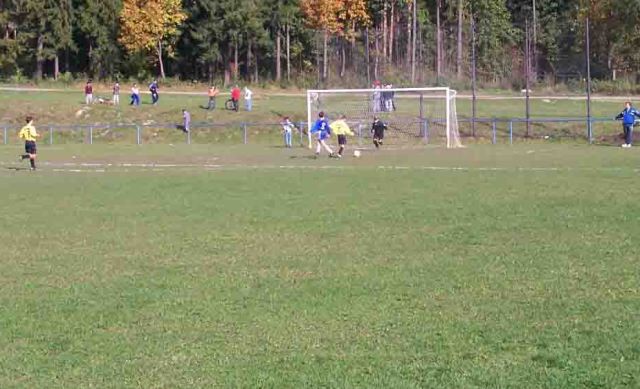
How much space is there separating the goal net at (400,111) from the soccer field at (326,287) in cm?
1901

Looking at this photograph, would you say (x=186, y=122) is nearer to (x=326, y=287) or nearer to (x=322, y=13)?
(x=322, y=13)

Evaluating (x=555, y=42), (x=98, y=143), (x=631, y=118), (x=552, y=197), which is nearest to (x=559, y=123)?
(x=631, y=118)

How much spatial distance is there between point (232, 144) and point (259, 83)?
82.2 feet

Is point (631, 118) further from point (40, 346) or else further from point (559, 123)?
point (40, 346)

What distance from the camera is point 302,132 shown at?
142 ft

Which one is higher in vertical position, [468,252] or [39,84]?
[39,84]

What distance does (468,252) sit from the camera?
35.9 ft

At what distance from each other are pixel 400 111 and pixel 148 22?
36265 millimetres

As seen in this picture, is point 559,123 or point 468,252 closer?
point 468,252

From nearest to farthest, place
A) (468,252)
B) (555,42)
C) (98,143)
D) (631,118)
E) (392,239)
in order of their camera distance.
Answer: (468,252) < (392,239) < (631,118) < (98,143) < (555,42)

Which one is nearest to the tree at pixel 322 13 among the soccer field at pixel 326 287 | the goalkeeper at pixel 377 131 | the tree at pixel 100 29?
the tree at pixel 100 29

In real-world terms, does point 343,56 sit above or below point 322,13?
below

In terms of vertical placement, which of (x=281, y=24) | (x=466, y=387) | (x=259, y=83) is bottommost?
(x=466, y=387)

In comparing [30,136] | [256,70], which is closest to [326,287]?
[30,136]
